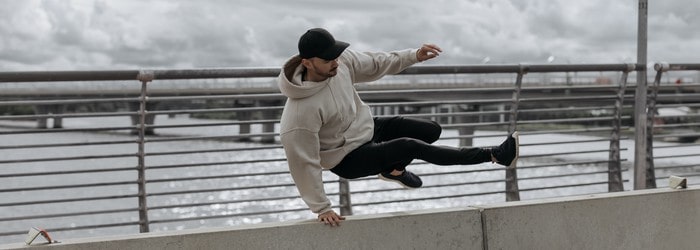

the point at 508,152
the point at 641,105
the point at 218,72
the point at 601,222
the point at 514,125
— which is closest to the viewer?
the point at 508,152

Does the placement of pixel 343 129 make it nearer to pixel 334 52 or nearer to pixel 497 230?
pixel 334 52

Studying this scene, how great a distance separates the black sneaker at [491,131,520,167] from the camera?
17.2 feet

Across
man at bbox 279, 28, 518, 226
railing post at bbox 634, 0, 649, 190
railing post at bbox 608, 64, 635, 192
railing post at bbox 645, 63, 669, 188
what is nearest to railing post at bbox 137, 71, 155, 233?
man at bbox 279, 28, 518, 226

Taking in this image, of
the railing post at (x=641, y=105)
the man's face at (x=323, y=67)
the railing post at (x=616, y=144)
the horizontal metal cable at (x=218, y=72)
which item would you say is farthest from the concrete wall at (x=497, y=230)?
the railing post at (x=616, y=144)

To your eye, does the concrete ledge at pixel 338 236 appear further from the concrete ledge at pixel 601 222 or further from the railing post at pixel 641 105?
the railing post at pixel 641 105

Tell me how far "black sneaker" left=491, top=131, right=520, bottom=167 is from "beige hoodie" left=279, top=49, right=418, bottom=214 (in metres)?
0.74

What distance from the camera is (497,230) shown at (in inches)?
215

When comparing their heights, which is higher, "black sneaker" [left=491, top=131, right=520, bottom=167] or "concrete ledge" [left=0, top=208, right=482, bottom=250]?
"black sneaker" [left=491, top=131, right=520, bottom=167]

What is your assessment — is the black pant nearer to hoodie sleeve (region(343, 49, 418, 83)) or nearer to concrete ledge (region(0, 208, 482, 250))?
concrete ledge (region(0, 208, 482, 250))

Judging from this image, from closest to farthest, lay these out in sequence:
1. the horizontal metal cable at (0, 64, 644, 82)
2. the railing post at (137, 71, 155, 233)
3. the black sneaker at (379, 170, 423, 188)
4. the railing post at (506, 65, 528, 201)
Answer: the black sneaker at (379, 170, 423, 188)
the horizontal metal cable at (0, 64, 644, 82)
the railing post at (137, 71, 155, 233)
the railing post at (506, 65, 528, 201)

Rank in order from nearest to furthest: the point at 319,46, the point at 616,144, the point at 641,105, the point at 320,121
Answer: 1. the point at 319,46
2. the point at 320,121
3. the point at 641,105
4. the point at 616,144

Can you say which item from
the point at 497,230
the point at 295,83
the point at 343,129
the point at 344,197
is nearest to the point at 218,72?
the point at 344,197

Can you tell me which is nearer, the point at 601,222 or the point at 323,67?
the point at 323,67

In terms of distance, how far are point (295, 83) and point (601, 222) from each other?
2.19 meters
